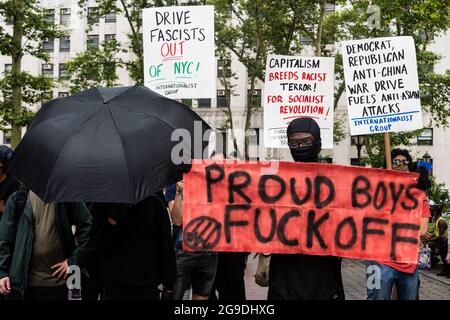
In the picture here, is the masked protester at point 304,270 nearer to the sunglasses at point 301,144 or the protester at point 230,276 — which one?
the sunglasses at point 301,144

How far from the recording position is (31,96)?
68.7 feet

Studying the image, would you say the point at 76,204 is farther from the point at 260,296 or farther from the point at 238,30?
the point at 238,30

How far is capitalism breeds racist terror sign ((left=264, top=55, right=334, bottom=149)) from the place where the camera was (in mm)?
9922

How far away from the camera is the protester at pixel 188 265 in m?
6.56

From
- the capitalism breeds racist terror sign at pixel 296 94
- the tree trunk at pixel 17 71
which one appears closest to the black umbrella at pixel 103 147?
the capitalism breeds racist terror sign at pixel 296 94

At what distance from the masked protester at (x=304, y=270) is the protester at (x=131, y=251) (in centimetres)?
79

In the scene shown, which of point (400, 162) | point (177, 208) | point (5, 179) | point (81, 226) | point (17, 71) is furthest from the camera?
point (17, 71)

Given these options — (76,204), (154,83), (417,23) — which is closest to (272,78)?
(154,83)

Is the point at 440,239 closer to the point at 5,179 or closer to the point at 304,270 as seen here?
the point at 5,179

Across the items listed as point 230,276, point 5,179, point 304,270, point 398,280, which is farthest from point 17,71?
point 304,270

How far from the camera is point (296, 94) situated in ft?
32.8

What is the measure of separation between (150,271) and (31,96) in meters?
17.4

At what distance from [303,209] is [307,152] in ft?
1.33

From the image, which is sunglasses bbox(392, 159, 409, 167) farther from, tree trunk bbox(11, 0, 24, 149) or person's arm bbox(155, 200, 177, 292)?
tree trunk bbox(11, 0, 24, 149)
